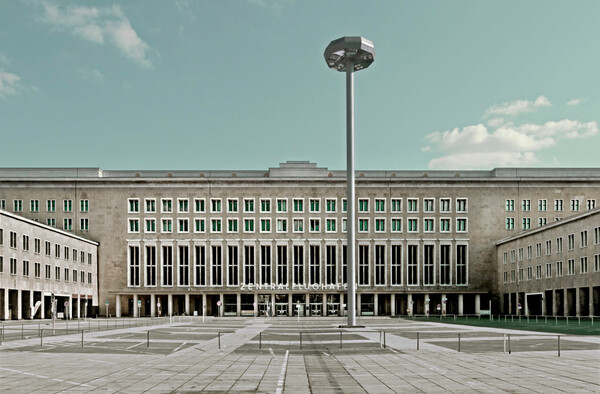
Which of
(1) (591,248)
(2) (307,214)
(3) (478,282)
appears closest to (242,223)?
(2) (307,214)

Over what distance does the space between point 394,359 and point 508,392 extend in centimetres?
1069

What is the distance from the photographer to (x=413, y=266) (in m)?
120

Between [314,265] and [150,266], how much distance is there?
1120 inches

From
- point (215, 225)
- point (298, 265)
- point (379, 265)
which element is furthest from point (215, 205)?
point (379, 265)

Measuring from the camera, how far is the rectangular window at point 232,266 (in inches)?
4675

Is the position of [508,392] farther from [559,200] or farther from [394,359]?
[559,200]

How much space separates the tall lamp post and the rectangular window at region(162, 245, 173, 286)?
5622 centimetres

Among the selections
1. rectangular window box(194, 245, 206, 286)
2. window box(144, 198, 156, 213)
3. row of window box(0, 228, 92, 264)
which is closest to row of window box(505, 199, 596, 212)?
rectangular window box(194, 245, 206, 286)

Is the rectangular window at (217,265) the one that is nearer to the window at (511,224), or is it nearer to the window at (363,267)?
the window at (363,267)

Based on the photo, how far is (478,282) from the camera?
392 feet

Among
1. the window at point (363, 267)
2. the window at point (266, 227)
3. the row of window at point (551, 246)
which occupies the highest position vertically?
the window at point (266, 227)

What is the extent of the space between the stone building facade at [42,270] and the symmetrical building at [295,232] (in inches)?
231

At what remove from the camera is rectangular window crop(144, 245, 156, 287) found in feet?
388

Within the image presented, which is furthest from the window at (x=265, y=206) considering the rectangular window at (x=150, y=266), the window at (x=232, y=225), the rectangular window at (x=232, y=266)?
the rectangular window at (x=150, y=266)
